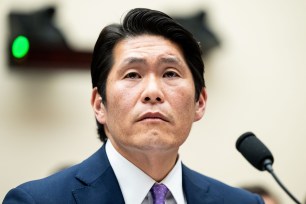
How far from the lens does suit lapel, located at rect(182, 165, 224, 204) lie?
2.67m

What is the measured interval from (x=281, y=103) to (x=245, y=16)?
31.0 inches

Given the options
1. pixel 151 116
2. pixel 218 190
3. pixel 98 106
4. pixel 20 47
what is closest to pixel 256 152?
pixel 151 116

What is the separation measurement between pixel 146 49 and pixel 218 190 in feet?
2.23

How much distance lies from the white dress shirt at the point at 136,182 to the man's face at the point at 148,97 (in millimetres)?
47

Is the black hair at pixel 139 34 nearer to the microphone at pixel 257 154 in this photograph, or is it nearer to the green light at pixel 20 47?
the microphone at pixel 257 154

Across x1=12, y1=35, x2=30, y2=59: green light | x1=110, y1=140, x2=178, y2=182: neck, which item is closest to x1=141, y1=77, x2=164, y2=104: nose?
x1=110, y1=140, x2=178, y2=182: neck

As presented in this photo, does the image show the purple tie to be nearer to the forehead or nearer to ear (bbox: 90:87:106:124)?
ear (bbox: 90:87:106:124)

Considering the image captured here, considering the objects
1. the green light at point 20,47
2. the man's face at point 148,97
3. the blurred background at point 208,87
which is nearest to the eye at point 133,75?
the man's face at point 148,97

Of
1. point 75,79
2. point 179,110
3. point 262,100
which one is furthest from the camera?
point 262,100

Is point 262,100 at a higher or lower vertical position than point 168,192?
lower

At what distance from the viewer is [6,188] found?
4.60 m

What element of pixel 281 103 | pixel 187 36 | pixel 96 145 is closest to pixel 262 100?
pixel 281 103

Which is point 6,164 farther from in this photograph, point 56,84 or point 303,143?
point 303,143

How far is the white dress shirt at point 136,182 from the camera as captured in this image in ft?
8.24
